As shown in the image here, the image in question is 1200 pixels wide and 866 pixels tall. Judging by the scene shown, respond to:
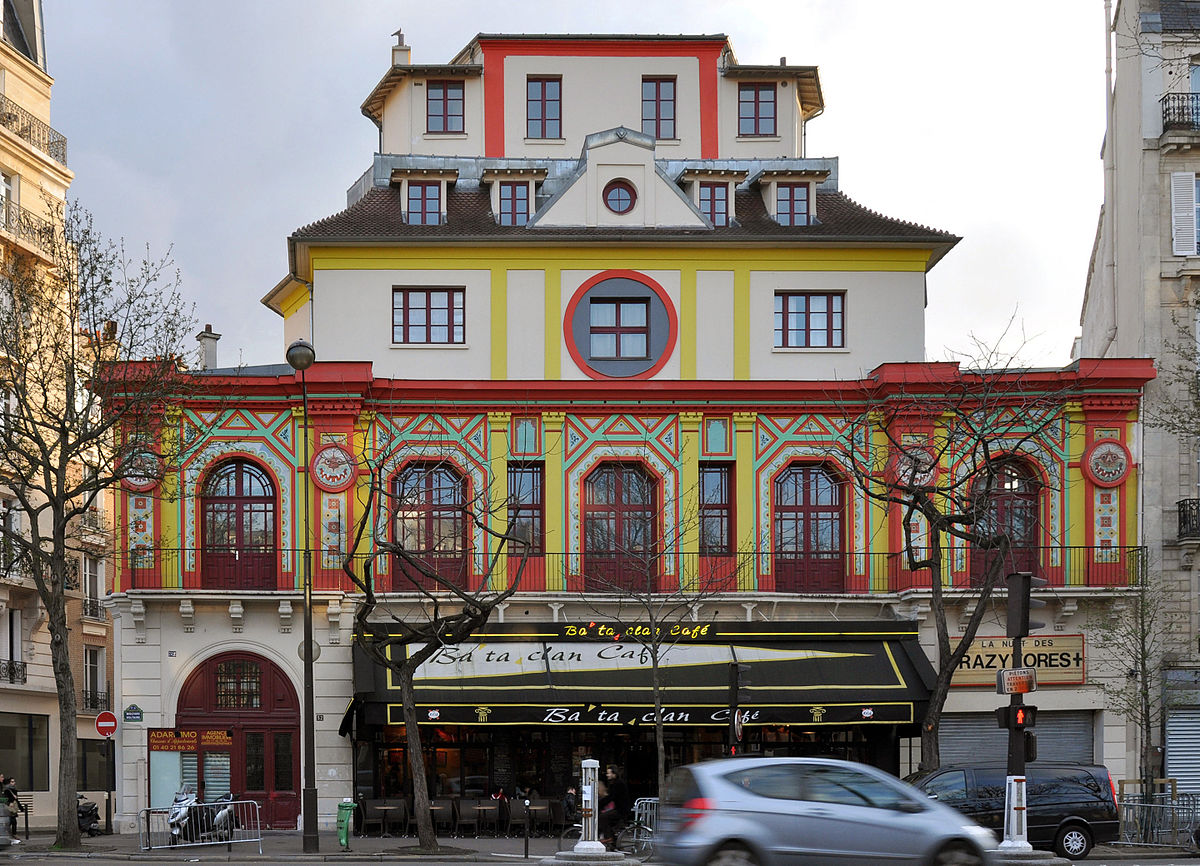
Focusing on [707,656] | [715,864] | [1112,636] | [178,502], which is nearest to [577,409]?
[707,656]

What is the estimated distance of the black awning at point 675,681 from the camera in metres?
33.2

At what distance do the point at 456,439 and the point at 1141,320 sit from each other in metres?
15.7

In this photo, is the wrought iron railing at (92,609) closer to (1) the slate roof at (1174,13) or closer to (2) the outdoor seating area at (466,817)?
(2) the outdoor seating area at (466,817)

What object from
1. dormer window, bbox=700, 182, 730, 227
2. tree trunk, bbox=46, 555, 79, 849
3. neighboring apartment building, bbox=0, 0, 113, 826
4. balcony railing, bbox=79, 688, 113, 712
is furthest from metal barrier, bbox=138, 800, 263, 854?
balcony railing, bbox=79, 688, 113, 712

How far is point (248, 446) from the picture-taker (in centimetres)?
3581

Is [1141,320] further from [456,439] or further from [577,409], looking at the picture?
[456,439]

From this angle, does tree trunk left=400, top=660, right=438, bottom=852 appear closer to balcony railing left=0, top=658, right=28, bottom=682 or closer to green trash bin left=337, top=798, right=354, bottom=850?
green trash bin left=337, top=798, right=354, bottom=850

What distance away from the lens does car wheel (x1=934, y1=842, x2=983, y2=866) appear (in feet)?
56.7

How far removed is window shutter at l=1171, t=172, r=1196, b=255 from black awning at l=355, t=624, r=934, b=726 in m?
10.9

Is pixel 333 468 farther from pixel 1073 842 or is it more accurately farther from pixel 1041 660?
pixel 1073 842

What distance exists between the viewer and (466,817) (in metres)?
32.3

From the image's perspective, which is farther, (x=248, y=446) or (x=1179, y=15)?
(x=1179, y=15)

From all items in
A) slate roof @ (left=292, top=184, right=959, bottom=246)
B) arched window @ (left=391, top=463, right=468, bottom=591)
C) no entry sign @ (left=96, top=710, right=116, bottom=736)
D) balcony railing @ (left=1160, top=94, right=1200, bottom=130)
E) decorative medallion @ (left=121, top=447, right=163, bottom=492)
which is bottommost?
no entry sign @ (left=96, top=710, right=116, bottom=736)

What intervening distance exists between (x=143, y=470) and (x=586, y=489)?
9985mm
